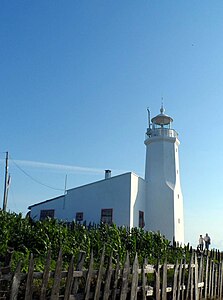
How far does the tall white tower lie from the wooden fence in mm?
15899

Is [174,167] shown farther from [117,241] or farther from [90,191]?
[117,241]

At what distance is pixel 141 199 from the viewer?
27031 millimetres

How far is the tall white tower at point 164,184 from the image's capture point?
27109mm

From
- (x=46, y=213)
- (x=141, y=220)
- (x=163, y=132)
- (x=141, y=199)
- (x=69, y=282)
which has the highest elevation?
(x=163, y=132)

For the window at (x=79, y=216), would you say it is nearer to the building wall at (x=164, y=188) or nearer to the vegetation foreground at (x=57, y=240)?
the building wall at (x=164, y=188)

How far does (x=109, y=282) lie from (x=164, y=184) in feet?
70.5

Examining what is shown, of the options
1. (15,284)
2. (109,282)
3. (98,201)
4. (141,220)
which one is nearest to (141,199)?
(141,220)

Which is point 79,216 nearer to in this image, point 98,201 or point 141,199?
point 98,201

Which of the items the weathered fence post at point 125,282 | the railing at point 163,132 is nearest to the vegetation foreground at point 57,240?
the weathered fence post at point 125,282

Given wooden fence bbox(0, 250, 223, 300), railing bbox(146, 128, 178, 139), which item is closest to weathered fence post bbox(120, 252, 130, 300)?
wooden fence bbox(0, 250, 223, 300)

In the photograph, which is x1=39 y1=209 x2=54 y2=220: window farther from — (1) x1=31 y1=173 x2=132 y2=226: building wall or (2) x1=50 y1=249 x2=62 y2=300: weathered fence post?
(2) x1=50 y1=249 x2=62 y2=300: weathered fence post

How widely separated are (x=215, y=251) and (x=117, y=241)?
4.99 meters

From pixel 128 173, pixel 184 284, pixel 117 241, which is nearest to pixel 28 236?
pixel 117 241

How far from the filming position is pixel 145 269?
7688 mm
